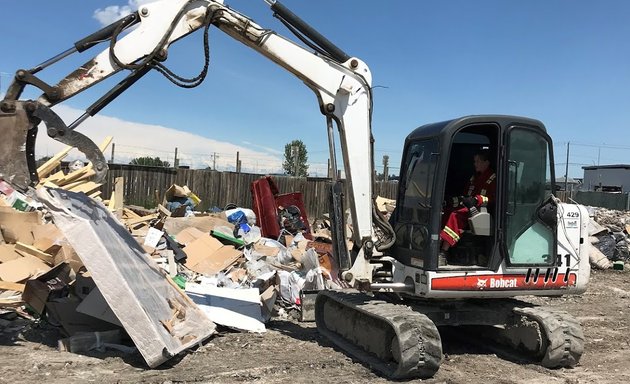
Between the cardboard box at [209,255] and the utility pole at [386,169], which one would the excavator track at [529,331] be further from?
the utility pole at [386,169]

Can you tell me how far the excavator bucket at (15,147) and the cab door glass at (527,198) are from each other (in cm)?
452

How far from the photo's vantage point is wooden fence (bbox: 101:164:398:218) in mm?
16031

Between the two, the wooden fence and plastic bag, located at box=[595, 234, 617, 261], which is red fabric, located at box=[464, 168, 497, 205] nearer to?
the wooden fence

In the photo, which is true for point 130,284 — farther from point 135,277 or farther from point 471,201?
point 471,201

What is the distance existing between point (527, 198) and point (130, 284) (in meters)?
4.00

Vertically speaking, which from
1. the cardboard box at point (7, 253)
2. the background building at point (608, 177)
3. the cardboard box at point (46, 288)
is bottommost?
the cardboard box at point (46, 288)

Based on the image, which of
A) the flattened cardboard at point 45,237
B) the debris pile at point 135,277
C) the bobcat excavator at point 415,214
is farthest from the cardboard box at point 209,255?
the bobcat excavator at point 415,214

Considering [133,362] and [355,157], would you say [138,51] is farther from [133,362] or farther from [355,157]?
[133,362]

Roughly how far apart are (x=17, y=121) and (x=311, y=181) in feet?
44.1

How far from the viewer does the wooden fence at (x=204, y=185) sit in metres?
16.0

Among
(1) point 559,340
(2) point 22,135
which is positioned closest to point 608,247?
(1) point 559,340

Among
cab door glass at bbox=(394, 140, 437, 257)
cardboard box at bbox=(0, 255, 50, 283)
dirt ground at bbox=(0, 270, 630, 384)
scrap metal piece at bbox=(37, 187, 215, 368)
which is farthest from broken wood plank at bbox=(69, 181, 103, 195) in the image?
cab door glass at bbox=(394, 140, 437, 257)

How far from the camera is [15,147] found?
16.2 feet

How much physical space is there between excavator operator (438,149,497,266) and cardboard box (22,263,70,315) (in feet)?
14.4
